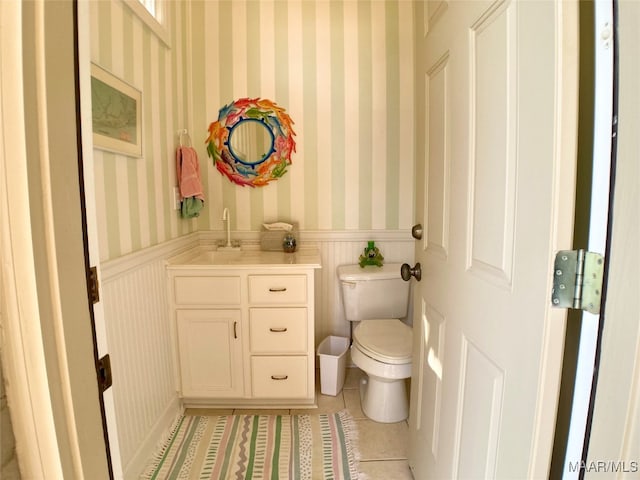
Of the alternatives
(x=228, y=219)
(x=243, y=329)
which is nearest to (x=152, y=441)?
(x=243, y=329)

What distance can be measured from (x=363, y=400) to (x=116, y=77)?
2.06 meters

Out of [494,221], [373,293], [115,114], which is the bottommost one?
[373,293]

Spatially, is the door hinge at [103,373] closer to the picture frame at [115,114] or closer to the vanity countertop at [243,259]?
the picture frame at [115,114]

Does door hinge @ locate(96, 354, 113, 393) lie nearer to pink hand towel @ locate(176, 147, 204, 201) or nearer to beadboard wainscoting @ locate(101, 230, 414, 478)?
beadboard wainscoting @ locate(101, 230, 414, 478)

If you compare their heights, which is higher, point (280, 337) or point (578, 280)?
point (578, 280)

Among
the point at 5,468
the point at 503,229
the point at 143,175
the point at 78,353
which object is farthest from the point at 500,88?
the point at 143,175

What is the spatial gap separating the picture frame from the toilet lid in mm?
1491

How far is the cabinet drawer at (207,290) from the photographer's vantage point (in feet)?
6.05

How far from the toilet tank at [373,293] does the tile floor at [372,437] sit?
503 millimetres

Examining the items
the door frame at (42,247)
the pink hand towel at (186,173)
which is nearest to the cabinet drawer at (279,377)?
the pink hand towel at (186,173)

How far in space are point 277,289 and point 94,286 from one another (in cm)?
130

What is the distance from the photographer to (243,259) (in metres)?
2.08

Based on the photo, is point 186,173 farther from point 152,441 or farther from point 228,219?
point 152,441

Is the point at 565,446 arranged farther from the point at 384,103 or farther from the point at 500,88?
the point at 384,103
